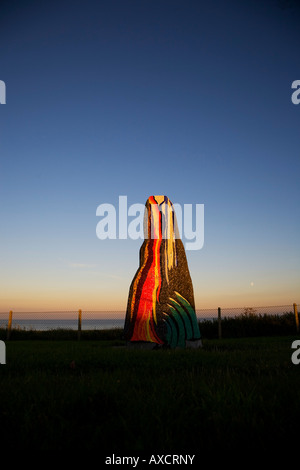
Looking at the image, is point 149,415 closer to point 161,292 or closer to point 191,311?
point 161,292

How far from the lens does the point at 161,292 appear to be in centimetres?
806

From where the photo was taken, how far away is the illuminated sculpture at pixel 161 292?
774 centimetres

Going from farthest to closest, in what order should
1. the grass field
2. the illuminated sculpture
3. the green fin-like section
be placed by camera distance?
the green fin-like section, the illuminated sculpture, the grass field

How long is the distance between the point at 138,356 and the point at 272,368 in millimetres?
2122

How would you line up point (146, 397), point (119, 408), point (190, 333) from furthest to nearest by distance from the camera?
point (190, 333) → point (146, 397) → point (119, 408)

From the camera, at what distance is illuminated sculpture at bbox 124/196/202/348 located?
774cm

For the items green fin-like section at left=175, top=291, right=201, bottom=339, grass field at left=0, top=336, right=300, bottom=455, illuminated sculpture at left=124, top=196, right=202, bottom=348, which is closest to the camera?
grass field at left=0, top=336, right=300, bottom=455

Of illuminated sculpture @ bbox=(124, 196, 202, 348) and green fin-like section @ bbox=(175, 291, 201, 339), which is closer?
illuminated sculpture @ bbox=(124, 196, 202, 348)

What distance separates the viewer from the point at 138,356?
16.2 ft

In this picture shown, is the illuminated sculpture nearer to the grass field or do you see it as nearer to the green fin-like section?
the green fin-like section

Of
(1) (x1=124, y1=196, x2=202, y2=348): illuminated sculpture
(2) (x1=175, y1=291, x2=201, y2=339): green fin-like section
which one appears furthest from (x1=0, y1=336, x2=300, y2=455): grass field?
(2) (x1=175, y1=291, x2=201, y2=339): green fin-like section

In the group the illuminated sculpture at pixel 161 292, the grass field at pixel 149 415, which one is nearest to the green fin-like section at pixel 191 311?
the illuminated sculpture at pixel 161 292

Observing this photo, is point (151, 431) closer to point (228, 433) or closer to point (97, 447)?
point (97, 447)

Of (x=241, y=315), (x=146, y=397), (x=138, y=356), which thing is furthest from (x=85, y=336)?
(x=146, y=397)
